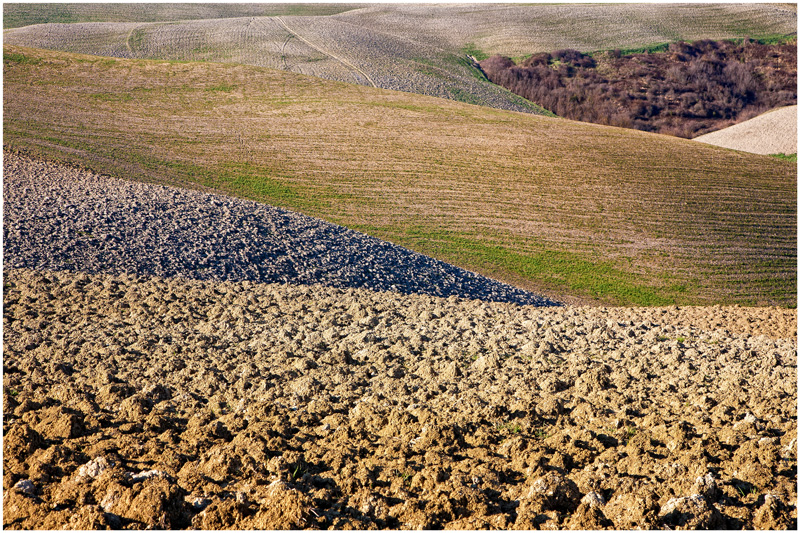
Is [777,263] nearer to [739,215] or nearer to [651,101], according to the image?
[739,215]

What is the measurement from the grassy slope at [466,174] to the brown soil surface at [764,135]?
13.6 metres

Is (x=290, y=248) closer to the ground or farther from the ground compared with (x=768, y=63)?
closer to the ground

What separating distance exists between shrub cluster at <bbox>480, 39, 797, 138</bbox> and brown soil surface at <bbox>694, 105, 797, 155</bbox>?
331 cm

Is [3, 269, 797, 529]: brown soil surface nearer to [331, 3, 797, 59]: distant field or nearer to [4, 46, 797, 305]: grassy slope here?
[4, 46, 797, 305]: grassy slope

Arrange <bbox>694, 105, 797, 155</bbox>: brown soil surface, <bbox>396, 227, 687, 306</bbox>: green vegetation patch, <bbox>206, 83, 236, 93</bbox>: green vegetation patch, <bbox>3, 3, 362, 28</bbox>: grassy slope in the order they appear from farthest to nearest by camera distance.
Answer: <bbox>3, 3, 362, 28</bbox>: grassy slope → <bbox>694, 105, 797, 155</bbox>: brown soil surface → <bbox>206, 83, 236, 93</bbox>: green vegetation patch → <bbox>396, 227, 687, 306</bbox>: green vegetation patch

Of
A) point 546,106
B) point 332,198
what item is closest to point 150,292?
point 332,198

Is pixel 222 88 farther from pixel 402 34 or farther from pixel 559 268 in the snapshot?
pixel 402 34

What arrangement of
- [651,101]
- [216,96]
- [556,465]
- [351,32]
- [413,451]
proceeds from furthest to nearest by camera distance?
[351,32]
[651,101]
[216,96]
[413,451]
[556,465]

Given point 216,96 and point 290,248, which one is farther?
point 216,96

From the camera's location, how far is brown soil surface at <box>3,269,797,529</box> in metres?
4.96

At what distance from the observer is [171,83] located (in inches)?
1526

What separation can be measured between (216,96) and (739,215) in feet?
102

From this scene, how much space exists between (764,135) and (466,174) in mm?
31945

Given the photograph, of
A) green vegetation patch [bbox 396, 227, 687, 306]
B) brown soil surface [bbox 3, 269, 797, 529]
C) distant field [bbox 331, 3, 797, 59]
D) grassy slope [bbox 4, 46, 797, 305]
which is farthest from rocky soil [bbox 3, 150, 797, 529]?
distant field [bbox 331, 3, 797, 59]
